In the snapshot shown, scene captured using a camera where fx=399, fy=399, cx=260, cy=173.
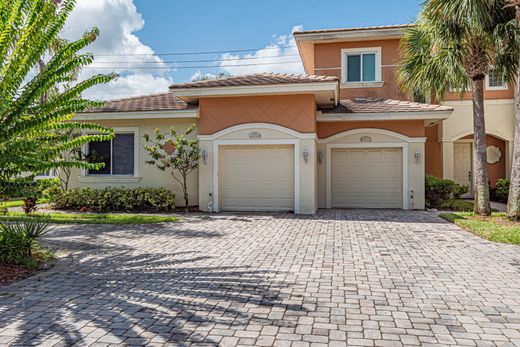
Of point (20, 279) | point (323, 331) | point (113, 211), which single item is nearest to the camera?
point (323, 331)

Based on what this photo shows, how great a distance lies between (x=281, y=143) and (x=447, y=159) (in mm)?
9245

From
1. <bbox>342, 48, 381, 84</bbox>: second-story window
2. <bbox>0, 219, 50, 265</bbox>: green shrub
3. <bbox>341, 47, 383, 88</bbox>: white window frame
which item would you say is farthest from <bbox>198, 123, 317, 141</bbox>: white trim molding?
<bbox>0, 219, 50, 265</bbox>: green shrub

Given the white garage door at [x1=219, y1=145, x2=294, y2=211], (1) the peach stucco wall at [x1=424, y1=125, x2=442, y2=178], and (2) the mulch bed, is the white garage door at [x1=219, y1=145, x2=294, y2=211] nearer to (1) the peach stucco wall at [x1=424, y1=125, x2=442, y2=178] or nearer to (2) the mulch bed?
(1) the peach stucco wall at [x1=424, y1=125, x2=442, y2=178]

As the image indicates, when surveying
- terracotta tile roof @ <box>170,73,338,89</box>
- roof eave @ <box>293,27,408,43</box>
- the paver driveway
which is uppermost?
roof eave @ <box>293,27,408,43</box>

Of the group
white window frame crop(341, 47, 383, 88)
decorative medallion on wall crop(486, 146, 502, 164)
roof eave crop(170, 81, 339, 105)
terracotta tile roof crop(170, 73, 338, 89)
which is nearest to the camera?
roof eave crop(170, 81, 339, 105)

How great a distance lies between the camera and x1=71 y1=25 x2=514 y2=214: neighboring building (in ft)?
44.9

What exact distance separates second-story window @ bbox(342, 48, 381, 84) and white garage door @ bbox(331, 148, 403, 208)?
4646 millimetres

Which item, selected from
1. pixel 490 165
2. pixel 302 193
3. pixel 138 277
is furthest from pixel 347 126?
pixel 138 277

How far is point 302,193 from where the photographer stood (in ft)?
44.8

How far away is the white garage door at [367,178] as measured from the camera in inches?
598

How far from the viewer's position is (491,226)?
10500 mm

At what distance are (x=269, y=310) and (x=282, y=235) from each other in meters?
5.05

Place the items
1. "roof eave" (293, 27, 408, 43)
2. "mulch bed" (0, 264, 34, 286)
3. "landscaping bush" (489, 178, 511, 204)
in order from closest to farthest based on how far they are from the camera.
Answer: "mulch bed" (0, 264, 34, 286)
"landscaping bush" (489, 178, 511, 204)
"roof eave" (293, 27, 408, 43)

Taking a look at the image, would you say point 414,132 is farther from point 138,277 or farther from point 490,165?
point 138,277
